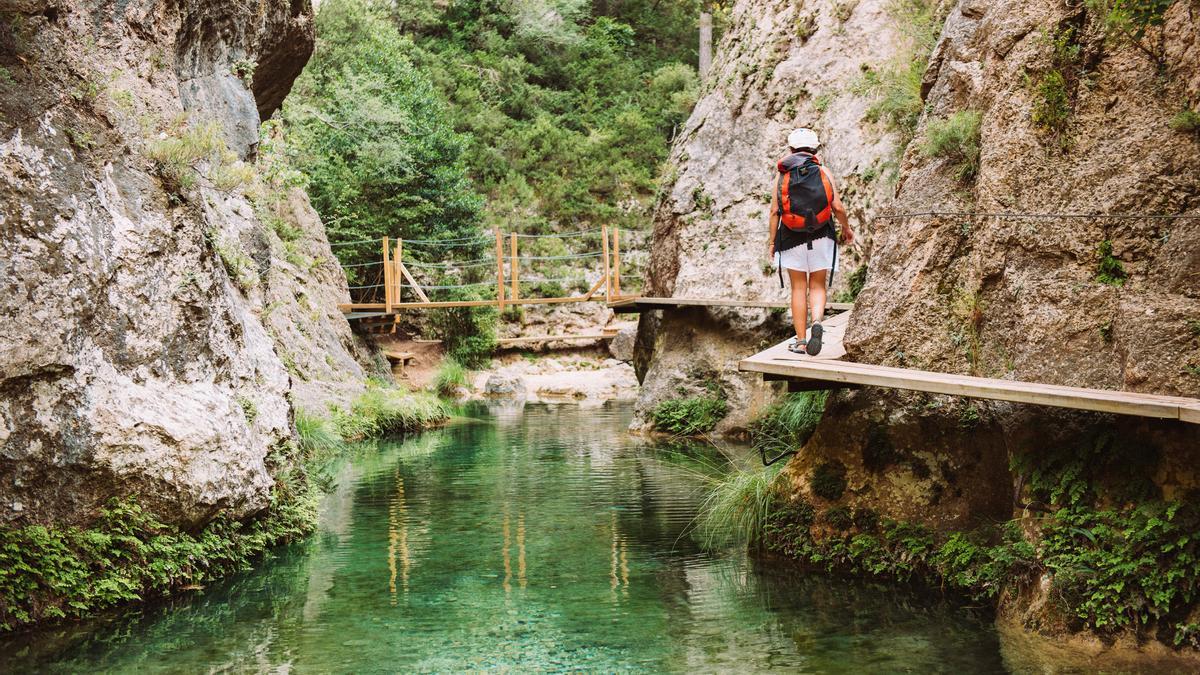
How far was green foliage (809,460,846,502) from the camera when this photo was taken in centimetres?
676

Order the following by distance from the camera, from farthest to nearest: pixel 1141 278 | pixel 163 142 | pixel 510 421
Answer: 1. pixel 510 421
2. pixel 163 142
3. pixel 1141 278

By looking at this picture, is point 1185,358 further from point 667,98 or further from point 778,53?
point 667,98

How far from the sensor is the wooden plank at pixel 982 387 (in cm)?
439

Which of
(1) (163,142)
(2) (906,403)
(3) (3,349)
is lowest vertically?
(2) (906,403)

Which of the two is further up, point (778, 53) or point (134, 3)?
point (778, 53)

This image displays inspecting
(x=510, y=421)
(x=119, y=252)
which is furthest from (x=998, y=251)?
(x=510, y=421)

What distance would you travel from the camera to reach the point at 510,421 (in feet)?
55.4

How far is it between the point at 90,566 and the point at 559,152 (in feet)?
81.9

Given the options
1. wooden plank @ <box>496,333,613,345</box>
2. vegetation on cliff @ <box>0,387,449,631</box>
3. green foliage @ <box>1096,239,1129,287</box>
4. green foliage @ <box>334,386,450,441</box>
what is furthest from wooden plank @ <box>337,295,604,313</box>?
green foliage @ <box>1096,239,1129,287</box>

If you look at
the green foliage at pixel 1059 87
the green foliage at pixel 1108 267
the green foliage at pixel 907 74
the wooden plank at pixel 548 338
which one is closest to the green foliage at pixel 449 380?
the wooden plank at pixel 548 338

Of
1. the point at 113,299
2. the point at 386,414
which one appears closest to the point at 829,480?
the point at 113,299

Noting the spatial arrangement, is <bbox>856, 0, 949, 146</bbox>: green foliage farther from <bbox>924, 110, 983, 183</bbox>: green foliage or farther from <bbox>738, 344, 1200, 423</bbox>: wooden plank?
<bbox>738, 344, 1200, 423</bbox>: wooden plank

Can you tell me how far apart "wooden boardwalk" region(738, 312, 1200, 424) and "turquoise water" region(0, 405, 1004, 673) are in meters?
1.29

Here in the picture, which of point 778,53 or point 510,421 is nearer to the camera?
point 778,53
